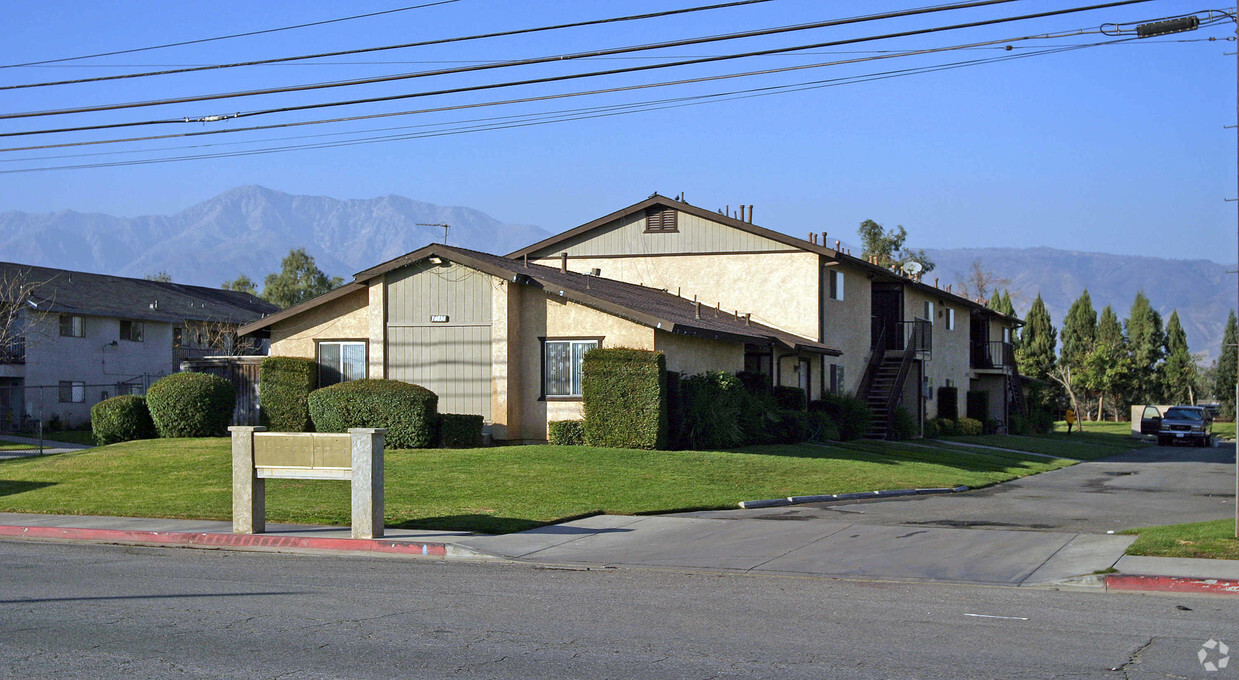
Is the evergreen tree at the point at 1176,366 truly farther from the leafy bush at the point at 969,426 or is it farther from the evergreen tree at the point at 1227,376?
the leafy bush at the point at 969,426

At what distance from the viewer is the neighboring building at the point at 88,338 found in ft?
157

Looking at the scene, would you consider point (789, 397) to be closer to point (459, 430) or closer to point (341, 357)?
point (459, 430)

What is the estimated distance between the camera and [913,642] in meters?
8.96

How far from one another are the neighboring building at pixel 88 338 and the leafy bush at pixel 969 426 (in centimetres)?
3134

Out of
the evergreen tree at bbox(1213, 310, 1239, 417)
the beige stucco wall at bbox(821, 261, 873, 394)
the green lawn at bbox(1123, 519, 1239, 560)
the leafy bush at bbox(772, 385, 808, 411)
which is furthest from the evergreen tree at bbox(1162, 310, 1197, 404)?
the green lawn at bbox(1123, 519, 1239, 560)

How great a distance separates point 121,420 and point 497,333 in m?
10.7

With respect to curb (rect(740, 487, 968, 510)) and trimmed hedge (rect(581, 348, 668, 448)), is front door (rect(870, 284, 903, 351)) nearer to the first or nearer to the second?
trimmed hedge (rect(581, 348, 668, 448))

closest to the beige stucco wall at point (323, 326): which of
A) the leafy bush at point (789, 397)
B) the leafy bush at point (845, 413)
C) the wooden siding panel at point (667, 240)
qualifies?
the wooden siding panel at point (667, 240)

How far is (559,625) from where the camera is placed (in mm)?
9516

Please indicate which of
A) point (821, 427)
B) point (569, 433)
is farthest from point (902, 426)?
point (569, 433)

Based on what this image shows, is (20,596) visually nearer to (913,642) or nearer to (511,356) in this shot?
(913,642)

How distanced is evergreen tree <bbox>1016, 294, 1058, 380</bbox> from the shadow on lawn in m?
70.9

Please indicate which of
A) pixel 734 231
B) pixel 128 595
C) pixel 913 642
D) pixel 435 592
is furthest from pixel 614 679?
pixel 734 231

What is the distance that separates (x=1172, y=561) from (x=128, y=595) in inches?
437
